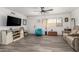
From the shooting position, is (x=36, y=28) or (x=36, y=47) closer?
(x=36, y=47)

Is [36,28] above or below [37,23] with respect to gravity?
below

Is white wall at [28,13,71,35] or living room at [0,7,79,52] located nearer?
living room at [0,7,79,52]

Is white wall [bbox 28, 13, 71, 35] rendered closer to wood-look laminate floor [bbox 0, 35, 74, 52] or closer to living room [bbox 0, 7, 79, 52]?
living room [bbox 0, 7, 79, 52]

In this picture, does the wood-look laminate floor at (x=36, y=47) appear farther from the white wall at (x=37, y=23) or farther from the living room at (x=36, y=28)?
the white wall at (x=37, y=23)

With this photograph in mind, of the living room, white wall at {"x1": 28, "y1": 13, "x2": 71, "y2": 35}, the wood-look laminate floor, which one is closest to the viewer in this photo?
the wood-look laminate floor

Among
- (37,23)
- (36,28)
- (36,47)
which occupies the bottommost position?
(36,47)

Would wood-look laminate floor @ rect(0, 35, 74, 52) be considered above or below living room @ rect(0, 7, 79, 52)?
below

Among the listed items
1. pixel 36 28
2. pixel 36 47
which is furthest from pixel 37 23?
pixel 36 47

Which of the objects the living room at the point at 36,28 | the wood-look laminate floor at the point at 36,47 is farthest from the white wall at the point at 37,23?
the wood-look laminate floor at the point at 36,47

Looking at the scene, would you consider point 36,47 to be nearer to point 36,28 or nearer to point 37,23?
point 36,28

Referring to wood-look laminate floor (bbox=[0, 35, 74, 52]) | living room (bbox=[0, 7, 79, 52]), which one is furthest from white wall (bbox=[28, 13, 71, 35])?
wood-look laminate floor (bbox=[0, 35, 74, 52])

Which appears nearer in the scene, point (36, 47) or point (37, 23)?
point (36, 47)
